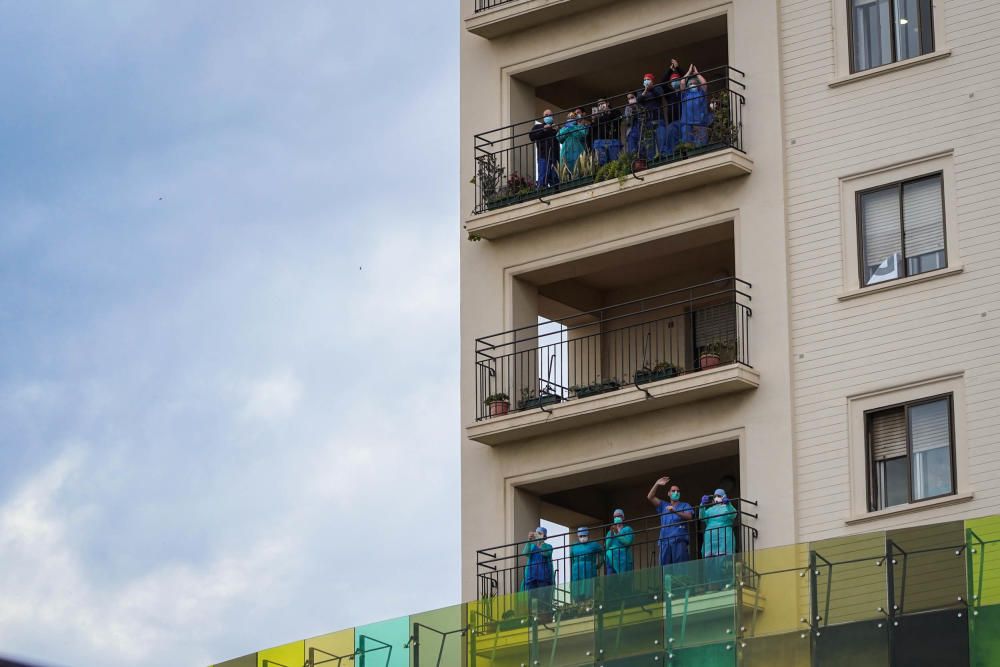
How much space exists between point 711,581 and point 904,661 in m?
Result: 3.57

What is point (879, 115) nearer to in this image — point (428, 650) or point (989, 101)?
point (989, 101)

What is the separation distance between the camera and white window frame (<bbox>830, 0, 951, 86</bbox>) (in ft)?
155

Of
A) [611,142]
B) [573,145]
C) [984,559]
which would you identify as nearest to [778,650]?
[984,559]

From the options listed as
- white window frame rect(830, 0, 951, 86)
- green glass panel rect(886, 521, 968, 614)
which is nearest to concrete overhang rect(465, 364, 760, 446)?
white window frame rect(830, 0, 951, 86)

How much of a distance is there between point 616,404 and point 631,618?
8281mm

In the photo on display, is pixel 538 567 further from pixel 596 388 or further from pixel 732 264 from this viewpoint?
pixel 732 264

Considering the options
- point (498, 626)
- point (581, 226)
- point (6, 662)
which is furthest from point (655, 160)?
point (6, 662)

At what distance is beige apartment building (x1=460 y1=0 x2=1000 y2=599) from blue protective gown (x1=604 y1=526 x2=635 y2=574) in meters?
1.80

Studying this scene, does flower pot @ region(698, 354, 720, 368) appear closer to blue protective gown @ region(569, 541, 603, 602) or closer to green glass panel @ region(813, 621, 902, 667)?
blue protective gown @ region(569, 541, 603, 602)

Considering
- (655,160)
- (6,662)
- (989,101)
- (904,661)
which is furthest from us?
(655,160)

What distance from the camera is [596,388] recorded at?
5025 centimetres

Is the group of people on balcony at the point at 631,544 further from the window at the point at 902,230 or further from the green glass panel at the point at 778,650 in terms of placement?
the window at the point at 902,230

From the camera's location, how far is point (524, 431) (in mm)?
50500

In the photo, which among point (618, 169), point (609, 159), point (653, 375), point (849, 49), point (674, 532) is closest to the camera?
point (674, 532)
